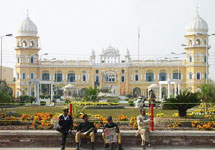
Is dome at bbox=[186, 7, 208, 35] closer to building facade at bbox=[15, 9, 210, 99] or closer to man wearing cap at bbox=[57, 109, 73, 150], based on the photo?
building facade at bbox=[15, 9, 210, 99]

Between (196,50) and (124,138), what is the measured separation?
190 feet

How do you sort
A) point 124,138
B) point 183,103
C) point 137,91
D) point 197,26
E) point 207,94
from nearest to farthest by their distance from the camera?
point 124,138 → point 183,103 → point 207,94 → point 197,26 → point 137,91

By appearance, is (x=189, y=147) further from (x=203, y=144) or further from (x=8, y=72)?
(x=8, y=72)

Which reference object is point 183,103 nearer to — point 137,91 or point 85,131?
point 85,131

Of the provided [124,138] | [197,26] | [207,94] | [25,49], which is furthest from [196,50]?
[124,138]

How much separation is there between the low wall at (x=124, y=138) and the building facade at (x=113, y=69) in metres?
55.7

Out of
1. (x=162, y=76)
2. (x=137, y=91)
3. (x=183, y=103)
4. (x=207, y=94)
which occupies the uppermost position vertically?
(x=162, y=76)

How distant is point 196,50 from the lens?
Answer: 6869cm

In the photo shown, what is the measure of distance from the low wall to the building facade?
55670 millimetres

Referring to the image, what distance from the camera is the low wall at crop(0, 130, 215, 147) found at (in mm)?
12711

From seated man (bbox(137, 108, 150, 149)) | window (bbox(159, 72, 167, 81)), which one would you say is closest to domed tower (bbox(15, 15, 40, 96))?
window (bbox(159, 72, 167, 81))

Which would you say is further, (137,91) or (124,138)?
(137,91)

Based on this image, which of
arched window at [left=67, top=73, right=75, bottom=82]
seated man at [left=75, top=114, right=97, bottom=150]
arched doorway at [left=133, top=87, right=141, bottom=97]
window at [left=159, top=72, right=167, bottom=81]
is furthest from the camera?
arched window at [left=67, top=73, right=75, bottom=82]

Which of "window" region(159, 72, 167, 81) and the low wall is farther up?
"window" region(159, 72, 167, 81)
